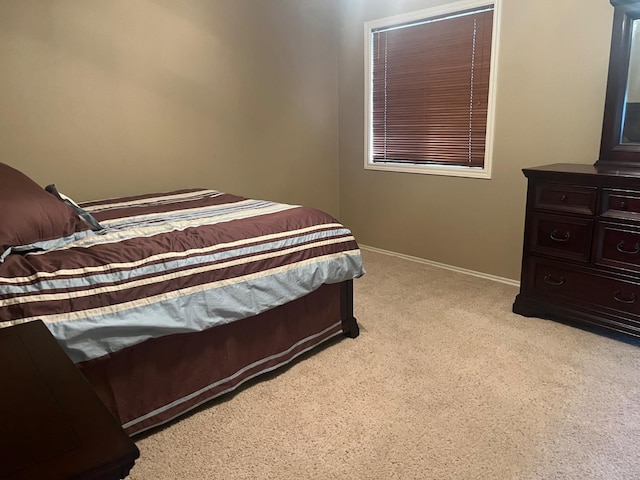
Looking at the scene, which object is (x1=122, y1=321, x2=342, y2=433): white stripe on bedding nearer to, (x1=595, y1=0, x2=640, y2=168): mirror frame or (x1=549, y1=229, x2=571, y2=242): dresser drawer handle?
Answer: (x1=549, y1=229, x2=571, y2=242): dresser drawer handle

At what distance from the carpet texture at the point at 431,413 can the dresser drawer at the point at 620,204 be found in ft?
2.28

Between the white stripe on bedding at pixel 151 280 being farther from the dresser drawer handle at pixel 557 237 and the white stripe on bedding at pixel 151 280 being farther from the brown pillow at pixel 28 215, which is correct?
the dresser drawer handle at pixel 557 237

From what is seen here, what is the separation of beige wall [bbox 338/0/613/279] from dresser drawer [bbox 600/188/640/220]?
558 mm

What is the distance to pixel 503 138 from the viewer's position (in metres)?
3.28

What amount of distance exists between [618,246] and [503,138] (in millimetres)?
1156

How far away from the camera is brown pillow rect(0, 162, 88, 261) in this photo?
170cm

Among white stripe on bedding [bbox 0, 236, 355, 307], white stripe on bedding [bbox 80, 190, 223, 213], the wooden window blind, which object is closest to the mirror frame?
the wooden window blind

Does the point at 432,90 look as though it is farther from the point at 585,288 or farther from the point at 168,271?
the point at 168,271

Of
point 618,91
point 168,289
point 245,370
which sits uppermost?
point 618,91

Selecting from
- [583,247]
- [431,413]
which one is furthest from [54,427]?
[583,247]

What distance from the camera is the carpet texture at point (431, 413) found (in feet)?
5.51

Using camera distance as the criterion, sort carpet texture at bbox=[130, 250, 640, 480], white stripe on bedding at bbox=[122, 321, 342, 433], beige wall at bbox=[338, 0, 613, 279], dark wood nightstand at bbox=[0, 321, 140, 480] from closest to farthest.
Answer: dark wood nightstand at bbox=[0, 321, 140, 480], carpet texture at bbox=[130, 250, 640, 480], white stripe on bedding at bbox=[122, 321, 342, 433], beige wall at bbox=[338, 0, 613, 279]

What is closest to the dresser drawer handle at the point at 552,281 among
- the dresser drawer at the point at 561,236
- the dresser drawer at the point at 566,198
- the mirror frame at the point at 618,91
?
the dresser drawer at the point at 561,236

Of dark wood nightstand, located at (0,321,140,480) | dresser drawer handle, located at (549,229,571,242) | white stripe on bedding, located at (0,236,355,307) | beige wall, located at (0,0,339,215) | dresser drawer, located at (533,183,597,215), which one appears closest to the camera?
dark wood nightstand, located at (0,321,140,480)
